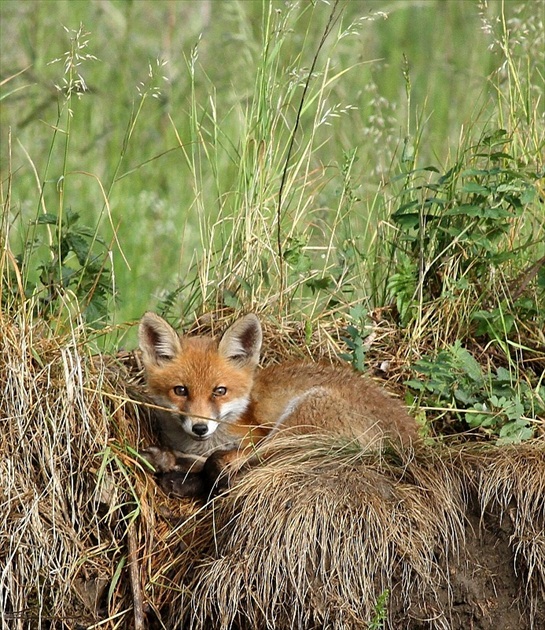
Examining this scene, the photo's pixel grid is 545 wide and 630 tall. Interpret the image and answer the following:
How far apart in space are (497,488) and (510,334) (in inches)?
49.6

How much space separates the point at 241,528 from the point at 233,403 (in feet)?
2.66

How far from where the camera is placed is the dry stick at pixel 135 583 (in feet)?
14.1

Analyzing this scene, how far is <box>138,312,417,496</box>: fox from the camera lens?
475 centimetres

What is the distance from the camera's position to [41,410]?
4.50 metres

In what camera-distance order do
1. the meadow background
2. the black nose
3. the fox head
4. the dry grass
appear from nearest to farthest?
the dry grass → the black nose → the fox head → the meadow background

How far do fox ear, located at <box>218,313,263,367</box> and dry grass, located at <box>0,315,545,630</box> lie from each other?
1.77 feet

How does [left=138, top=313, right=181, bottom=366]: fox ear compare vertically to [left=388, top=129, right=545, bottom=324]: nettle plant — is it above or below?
below

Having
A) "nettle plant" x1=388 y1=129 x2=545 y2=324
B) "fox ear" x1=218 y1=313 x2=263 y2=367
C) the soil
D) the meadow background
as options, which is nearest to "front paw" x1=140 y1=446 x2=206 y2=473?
"fox ear" x1=218 y1=313 x2=263 y2=367

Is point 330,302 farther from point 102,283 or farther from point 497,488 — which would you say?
point 497,488

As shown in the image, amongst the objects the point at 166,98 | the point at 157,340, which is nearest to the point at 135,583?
the point at 157,340

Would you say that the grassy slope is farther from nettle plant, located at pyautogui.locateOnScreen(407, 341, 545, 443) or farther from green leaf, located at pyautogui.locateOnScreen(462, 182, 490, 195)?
nettle plant, located at pyautogui.locateOnScreen(407, 341, 545, 443)

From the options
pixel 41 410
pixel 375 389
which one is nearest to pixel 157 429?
pixel 41 410

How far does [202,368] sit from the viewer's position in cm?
493

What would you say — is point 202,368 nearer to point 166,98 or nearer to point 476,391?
point 476,391
